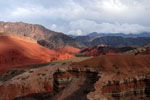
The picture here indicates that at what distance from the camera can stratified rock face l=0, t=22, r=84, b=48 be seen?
6073 inches

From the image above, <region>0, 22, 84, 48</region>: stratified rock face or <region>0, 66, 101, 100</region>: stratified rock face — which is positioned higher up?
<region>0, 22, 84, 48</region>: stratified rock face

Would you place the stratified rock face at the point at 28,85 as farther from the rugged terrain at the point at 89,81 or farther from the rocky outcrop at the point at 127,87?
the rocky outcrop at the point at 127,87

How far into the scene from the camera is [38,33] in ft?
570

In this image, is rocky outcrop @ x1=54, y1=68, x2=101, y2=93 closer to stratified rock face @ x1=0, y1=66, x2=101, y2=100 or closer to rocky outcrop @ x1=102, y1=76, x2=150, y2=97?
stratified rock face @ x1=0, y1=66, x2=101, y2=100

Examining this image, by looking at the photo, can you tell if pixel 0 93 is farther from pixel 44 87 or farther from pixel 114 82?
pixel 114 82

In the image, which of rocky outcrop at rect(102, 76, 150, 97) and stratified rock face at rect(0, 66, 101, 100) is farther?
stratified rock face at rect(0, 66, 101, 100)

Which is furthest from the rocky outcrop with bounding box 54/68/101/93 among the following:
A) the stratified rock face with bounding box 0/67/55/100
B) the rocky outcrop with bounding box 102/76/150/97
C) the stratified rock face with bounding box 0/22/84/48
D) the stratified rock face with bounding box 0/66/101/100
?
the stratified rock face with bounding box 0/22/84/48

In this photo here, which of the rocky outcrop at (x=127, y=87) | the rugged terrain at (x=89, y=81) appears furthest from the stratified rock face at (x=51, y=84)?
the rocky outcrop at (x=127, y=87)

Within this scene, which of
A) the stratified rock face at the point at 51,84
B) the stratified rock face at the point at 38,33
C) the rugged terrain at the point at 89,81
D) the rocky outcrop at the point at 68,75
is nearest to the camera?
the rugged terrain at the point at 89,81

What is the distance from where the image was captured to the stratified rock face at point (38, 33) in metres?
154

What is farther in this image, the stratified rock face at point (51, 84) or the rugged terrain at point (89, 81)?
the stratified rock face at point (51, 84)

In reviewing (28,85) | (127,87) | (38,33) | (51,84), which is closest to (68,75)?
(51,84)

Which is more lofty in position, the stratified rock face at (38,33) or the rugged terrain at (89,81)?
the stratified rock face at (38,33)

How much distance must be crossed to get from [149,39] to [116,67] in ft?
575
